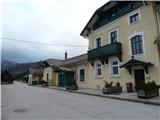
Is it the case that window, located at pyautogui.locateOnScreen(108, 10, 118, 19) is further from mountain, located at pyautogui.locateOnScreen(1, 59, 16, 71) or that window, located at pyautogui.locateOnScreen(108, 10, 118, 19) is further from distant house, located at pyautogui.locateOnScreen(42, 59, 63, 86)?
mountain, located at pyautogui.locateOnScreen(1, 59, 16, 71)

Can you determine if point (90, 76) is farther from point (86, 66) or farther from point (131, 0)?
point (131, 0)

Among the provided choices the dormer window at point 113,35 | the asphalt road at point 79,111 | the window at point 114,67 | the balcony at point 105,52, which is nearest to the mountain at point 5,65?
the balcony at point 105,52

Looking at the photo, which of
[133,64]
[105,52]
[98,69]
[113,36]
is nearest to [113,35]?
[113,36]

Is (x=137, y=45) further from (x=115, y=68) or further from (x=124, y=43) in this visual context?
(x=115, y=68)

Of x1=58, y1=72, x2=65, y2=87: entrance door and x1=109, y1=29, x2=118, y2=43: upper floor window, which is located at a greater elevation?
x1=109, y1=29, x2=118, y2=43: upper floor window

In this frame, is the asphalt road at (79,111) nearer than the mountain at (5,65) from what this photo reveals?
Yes

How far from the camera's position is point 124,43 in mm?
17297

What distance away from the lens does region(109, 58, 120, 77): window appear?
1811cm

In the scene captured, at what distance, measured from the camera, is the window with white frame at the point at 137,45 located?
51.2ft

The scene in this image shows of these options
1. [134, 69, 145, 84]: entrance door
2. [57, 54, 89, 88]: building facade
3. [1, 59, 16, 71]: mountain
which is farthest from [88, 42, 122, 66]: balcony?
[1, 59, 16, 71]: mountain

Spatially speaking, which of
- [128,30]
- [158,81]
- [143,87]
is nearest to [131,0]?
[128,30]

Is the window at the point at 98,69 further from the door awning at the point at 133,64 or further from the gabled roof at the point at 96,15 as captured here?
the gabled roof at the point at 96,15

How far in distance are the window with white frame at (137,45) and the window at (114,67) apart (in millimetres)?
2415

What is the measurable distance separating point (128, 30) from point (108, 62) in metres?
4.22
